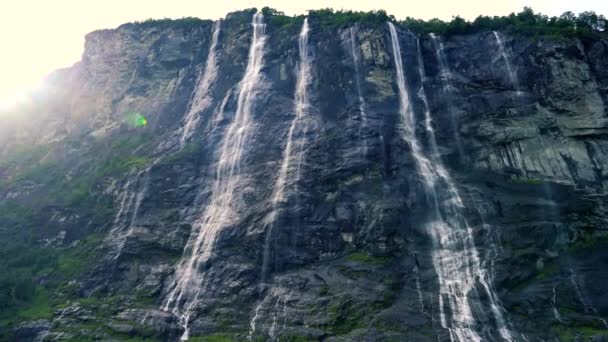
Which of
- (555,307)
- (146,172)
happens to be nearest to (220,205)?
(146,172)

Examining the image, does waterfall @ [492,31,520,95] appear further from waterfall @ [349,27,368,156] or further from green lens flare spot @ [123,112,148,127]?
green lens flare spot @ [123,112,148,127]

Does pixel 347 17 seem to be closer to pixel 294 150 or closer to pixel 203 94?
pixel 203 94

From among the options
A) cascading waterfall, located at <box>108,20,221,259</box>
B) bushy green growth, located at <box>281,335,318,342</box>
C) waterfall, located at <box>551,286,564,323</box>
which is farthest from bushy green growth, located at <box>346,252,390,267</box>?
cascading waterfall, located at <box>108,20,221,259</box>

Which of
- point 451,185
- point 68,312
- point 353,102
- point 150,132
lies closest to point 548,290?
point 451,185

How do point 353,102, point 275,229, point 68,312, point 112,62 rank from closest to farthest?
point 68,312 < point 275,229 < point 353,102 < point 112,62

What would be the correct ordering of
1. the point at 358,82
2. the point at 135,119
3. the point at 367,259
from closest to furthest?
the point at 367,259 < the point at 358,82 < the point at 135,119

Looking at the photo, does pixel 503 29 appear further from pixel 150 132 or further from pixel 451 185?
pixel 150 132
